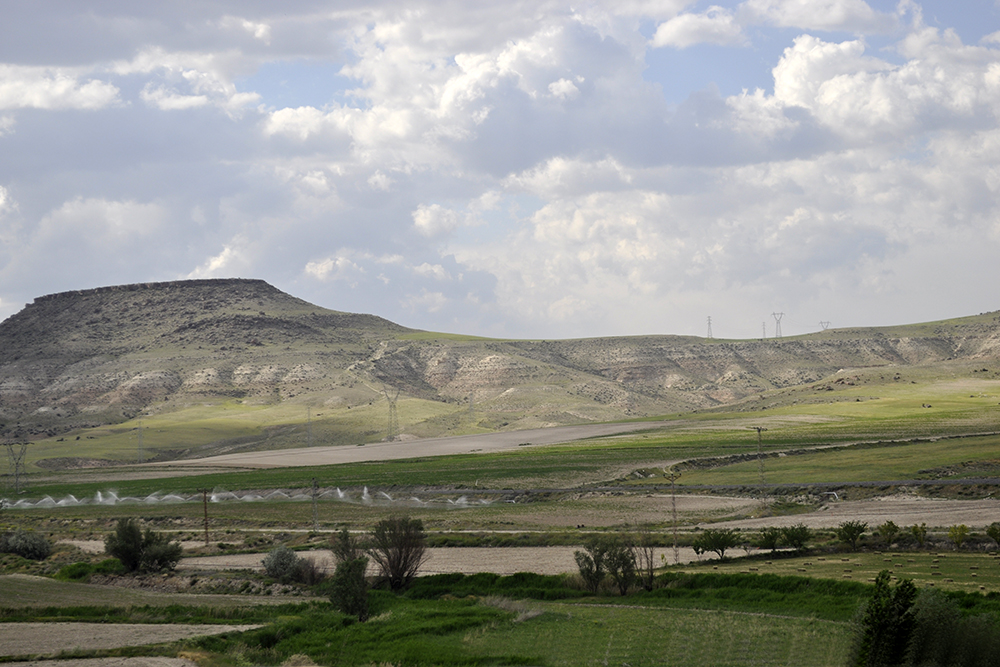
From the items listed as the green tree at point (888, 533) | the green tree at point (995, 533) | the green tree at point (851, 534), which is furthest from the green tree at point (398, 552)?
the green tree at point (995, 533)

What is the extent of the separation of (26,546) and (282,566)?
Answer: 65.3ft

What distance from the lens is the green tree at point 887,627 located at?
1555 cm

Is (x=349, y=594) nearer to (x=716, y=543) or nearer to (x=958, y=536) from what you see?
(x=716, y=543)

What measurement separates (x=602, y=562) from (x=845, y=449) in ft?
177

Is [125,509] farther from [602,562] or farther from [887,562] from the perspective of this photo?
[887,562]

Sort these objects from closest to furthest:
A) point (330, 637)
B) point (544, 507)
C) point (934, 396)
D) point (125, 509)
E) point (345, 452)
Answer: point (330, 637) < point (544, 507) < point (125, 509) < point (345, 452) < point (934, 396)

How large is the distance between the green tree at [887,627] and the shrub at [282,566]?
27.4m

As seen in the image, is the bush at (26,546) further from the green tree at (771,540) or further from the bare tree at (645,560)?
the green tree at (771,540)

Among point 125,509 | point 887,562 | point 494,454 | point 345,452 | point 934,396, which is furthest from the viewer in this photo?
point 934,396

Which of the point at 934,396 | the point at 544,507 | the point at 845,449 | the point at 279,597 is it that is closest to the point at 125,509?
the point at 544,507

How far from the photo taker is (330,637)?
84.3 ft

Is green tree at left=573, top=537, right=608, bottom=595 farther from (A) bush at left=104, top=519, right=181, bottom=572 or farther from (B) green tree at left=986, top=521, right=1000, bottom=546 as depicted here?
(A) bush at left=104, top=519, right=181, bottom=572

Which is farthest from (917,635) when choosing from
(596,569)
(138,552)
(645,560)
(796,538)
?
(138,552)

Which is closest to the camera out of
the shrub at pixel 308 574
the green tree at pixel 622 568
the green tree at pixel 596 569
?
the green tree at pixel 622 568
